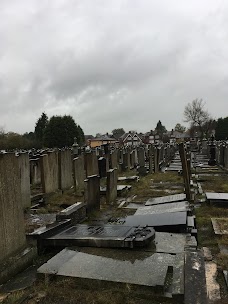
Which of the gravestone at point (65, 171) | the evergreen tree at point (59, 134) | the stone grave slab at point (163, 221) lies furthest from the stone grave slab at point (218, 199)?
the evergreen tree at point (59, 134)

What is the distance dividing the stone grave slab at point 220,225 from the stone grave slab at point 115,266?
1.64m

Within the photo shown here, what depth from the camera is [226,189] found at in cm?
980

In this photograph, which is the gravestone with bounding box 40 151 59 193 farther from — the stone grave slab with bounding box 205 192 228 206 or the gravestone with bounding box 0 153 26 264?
the gravestone with bounding box 0 153 26 264

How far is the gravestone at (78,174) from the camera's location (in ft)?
33.3

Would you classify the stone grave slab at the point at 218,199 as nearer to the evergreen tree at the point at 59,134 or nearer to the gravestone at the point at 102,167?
the gravestone at the point at 102,167

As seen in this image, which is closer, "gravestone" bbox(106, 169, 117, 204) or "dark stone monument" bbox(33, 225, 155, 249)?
"dark stone monument" bbox(33, 225, 155, 249)

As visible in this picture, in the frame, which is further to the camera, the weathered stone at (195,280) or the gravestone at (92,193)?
the gravestone at (92,193)

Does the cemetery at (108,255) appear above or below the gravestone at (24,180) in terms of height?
below

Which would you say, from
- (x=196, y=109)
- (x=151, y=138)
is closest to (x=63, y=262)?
(x=196, y=109)

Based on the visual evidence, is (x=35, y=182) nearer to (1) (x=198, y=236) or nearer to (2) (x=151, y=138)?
(1) (x=198, y=236)

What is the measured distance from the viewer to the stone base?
12.2 ft

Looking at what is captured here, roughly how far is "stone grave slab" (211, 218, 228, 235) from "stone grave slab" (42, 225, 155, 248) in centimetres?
130

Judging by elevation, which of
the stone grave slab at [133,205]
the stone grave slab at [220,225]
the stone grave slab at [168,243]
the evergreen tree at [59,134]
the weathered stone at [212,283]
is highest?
the evergreen tree at [59,134]

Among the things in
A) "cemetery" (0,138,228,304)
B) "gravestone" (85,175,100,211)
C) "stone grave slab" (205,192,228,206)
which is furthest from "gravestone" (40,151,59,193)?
"stone grave slab" (205,192,228,206)
